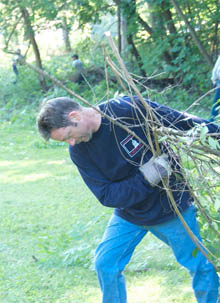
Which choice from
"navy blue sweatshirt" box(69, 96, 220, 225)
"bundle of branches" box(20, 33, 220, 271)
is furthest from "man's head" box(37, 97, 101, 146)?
"bundle of branches" box(20, 33, 220, 271)

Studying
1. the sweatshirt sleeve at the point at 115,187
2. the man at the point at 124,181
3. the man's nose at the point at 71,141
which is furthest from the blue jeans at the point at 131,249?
the man's nose at the point at 71,141

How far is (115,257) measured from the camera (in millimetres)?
3066

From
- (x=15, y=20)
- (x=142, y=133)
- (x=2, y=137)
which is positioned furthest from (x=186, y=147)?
(x=15, y=20)

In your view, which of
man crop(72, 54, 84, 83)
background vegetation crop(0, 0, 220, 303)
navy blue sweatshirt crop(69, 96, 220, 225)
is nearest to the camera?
navy blue sweatshirt crop(69, 96, 220, 225)

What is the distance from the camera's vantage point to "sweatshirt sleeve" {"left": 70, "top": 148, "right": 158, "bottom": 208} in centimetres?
291

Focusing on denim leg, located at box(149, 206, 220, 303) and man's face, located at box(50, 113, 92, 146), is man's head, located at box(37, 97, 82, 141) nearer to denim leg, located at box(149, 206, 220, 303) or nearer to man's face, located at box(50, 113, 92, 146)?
man's face, located at box(50, 113, 92, 146)

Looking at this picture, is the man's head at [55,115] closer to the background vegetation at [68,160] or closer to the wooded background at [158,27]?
the background vegetation at [68,160]

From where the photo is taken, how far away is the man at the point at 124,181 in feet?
9.21

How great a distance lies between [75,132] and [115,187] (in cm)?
42

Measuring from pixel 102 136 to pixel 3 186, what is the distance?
5298 mm

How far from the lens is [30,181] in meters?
7.99

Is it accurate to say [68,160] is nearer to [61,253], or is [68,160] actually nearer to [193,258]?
[61,253]

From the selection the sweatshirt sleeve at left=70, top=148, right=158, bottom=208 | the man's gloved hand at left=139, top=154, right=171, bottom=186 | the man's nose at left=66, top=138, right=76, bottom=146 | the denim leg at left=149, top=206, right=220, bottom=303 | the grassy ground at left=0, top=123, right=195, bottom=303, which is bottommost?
the grassy ground at left=0, top=123, right=195, bottom=303

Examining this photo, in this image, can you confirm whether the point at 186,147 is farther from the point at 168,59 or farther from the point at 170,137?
the point at 168,59
